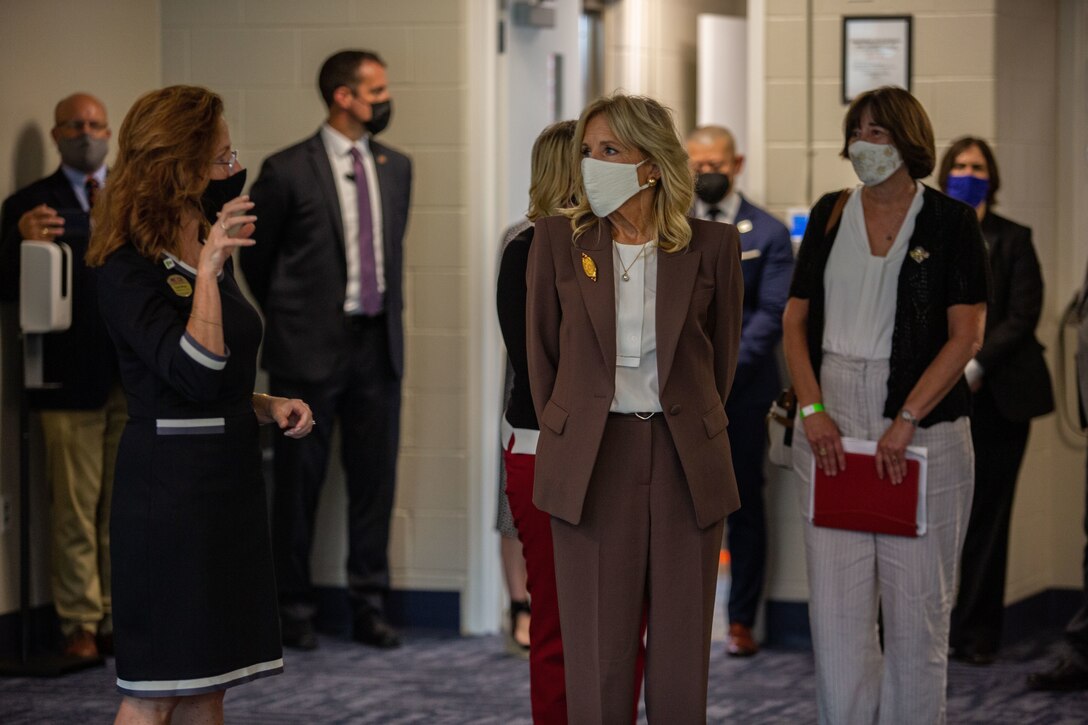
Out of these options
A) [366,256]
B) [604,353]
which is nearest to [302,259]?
[366,256]

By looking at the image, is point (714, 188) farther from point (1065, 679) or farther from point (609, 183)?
point (609, 183)

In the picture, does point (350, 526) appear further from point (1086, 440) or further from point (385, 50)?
point (1086, 440)

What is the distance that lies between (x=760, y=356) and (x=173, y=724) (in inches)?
98.5

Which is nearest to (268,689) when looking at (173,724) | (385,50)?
(173,724)

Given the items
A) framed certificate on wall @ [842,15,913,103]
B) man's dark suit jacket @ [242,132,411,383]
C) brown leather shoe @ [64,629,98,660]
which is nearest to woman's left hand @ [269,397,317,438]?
man's dark suit jacket @ [242,132,411,383]

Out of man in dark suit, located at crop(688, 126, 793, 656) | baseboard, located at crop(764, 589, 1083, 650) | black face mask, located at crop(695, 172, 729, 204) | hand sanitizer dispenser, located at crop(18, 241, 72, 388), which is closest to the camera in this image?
hand sanitizer dispenser, located at crop(18, 241, 72, 388)

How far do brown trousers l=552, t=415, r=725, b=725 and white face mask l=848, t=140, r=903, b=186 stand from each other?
3.26ft

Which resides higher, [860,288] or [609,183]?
[609,183]

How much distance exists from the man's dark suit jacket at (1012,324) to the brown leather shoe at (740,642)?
3.54 ft

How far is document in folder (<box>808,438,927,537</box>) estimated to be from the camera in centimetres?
334

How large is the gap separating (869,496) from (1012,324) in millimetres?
1532

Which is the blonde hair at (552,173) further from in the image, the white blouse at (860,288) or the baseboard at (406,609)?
the baseboard at (406,609)

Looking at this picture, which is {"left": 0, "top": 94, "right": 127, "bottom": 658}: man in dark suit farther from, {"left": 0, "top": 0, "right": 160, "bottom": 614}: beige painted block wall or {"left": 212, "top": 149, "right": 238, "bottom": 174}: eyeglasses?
{"left": 212, "top": 149, "right": 238, "bottom": 174}: eyeglasses

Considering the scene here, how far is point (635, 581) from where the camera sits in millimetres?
2725
